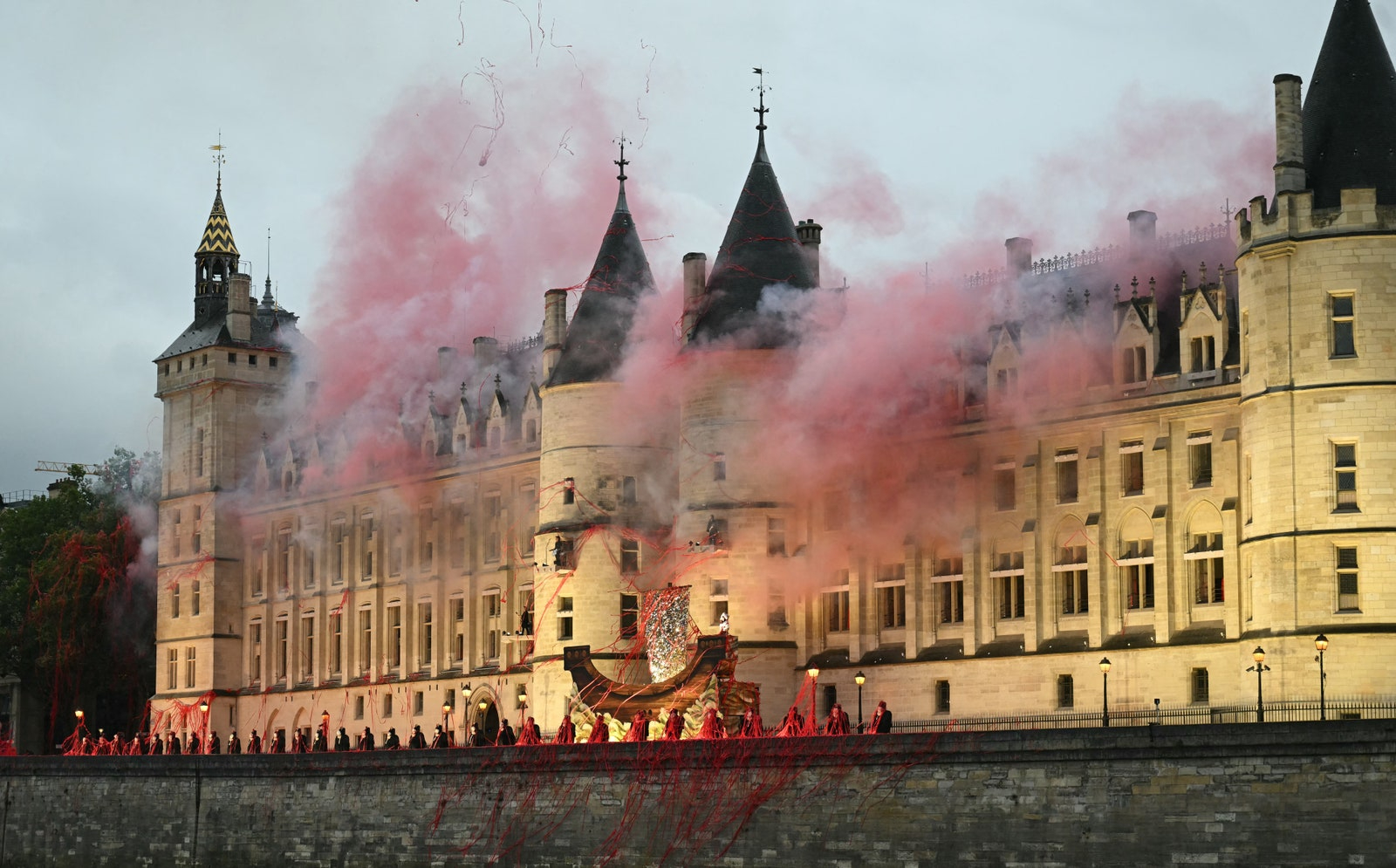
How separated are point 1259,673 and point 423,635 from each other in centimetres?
4582

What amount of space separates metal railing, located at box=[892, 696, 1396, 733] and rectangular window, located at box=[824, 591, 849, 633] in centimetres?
457

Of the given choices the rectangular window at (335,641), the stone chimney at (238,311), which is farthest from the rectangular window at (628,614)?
the stone chimney at (238,311)

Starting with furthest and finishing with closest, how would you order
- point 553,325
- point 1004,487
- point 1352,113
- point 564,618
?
point 553,325 → point 564,618 → point 1004,487 → point 1352,113

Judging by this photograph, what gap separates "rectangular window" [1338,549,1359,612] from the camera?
62156 millimetres

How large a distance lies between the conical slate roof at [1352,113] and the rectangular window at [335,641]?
52492 millimetres

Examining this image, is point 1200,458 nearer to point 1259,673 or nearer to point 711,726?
point 1259,673

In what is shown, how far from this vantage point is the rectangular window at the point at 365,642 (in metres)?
103

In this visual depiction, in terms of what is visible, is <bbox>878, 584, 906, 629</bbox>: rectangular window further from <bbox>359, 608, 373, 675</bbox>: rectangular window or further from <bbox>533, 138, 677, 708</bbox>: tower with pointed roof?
<bbox>359, 608, 373, 675</bbox>: rectangular window

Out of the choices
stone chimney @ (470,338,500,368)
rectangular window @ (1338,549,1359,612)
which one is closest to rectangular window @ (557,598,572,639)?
stone chimney @ (470,338,500,368)

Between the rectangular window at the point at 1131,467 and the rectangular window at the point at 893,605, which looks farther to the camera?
the rectangular window at the point at 893,605

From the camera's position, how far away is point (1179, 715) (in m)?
67.6

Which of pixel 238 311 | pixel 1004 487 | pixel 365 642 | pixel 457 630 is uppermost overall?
pixel 238 311

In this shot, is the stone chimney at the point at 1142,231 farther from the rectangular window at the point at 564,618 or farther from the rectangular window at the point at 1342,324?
the rectangular window at the point at 564,618

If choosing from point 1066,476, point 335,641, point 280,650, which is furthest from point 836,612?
point 280,650
